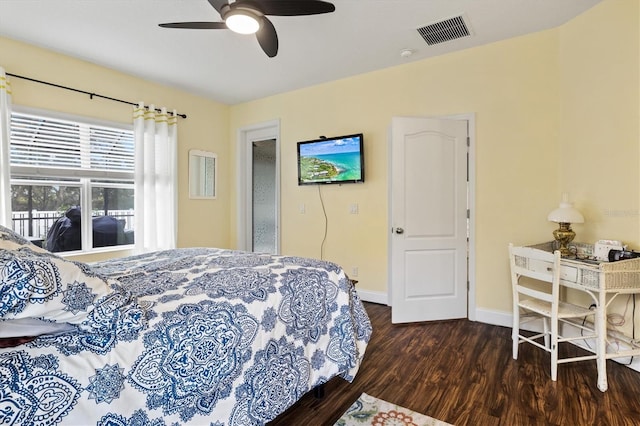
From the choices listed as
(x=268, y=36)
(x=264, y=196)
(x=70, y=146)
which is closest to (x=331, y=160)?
(x=264, y=196)

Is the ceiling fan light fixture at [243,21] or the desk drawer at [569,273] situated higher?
the ceiling fan light fixture at [243,21]

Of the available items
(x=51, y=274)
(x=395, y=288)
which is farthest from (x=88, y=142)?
(x=395, y=288)

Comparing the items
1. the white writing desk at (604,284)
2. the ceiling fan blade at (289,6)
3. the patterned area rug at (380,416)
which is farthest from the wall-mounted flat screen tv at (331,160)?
the patterned area rug at (380,416)

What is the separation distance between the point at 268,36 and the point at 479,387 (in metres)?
2.74

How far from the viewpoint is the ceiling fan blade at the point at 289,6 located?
74.6 inches

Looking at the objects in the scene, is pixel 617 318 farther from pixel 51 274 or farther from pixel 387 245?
pixel 51 274

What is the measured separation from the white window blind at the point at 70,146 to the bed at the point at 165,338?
2.07 m

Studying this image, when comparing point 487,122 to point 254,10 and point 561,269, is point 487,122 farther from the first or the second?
point 254,10

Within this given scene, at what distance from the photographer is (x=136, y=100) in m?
3.79

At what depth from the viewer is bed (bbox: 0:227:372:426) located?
34.7 inches

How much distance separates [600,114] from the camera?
2422 mm

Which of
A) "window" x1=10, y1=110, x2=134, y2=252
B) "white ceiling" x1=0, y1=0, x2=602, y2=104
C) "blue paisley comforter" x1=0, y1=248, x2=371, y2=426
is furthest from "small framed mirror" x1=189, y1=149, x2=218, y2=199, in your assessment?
"blue paisley comforter" x1=0, y1=248, x2=371, y2=426

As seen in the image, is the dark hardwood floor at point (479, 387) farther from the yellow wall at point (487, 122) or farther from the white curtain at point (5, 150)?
the white curtain at point (5, 150)

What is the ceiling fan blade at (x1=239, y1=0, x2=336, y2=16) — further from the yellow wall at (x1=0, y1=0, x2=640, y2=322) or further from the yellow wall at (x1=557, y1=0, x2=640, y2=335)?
the yellow wall at (x1=557, y1=0, x2=640, y2=335)
